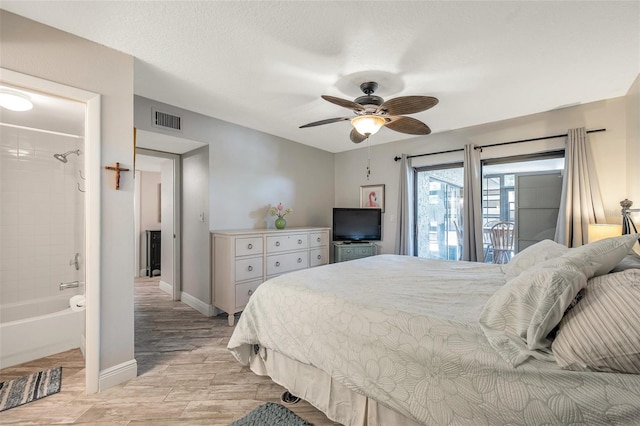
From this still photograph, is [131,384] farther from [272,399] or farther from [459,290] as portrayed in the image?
[459,290]

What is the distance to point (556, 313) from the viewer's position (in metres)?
1.02

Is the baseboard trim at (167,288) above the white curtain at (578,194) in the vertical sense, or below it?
below

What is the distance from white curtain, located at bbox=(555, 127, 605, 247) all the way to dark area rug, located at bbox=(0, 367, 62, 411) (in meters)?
4.86

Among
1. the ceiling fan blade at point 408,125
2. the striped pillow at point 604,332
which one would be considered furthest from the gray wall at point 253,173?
the striped pillow at point 604,332

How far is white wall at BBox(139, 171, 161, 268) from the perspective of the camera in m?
5.35

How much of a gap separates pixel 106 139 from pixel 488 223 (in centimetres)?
440

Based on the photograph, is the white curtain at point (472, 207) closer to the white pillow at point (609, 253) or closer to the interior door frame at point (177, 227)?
the white pillow at point (609, 253)


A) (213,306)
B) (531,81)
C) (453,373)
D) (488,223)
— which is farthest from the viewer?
(488,223)

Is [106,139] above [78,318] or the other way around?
above

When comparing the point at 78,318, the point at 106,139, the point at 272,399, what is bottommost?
the point at 272,399

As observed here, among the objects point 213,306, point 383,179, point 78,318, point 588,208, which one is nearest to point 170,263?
point 213,306

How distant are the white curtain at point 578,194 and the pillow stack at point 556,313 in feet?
6.62

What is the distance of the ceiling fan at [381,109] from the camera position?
6.82 feet

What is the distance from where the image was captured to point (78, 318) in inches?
101
